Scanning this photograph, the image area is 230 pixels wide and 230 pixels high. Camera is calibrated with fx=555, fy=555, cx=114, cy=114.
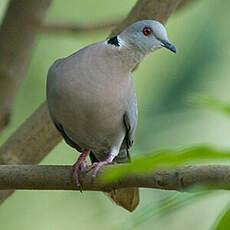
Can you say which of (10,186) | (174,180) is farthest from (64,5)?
(174,180)

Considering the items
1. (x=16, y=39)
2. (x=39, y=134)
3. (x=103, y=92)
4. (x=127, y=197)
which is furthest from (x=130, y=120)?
(x=16, y=39)

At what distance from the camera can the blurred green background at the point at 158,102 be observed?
3.75 meters

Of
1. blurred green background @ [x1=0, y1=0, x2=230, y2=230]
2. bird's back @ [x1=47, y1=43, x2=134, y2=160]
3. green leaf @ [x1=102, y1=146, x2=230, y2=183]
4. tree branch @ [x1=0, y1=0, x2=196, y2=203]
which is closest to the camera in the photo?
green leaf @ [x1=102, y1=146, x2=230, y2=183]

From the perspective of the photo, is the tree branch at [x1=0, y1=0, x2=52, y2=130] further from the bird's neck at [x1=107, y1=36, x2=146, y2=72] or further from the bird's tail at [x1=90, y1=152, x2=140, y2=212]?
the bird's tail at [x1=90, y1=152, x2=140, y2=212]

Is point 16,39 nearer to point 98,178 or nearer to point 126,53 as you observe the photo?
point 126,53

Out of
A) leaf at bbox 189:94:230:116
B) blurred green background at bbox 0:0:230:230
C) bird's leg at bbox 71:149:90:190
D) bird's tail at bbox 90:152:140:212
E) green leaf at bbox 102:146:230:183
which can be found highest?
leaf at bbox 189:94:230:116

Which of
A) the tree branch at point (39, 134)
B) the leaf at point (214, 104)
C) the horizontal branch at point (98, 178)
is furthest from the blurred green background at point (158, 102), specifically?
the leaf at point (214, 104)

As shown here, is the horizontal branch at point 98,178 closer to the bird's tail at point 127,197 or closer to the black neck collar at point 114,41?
the bird's tail at point 127,197

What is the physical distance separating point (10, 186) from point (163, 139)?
5.51ft

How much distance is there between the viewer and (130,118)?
8.28 ft

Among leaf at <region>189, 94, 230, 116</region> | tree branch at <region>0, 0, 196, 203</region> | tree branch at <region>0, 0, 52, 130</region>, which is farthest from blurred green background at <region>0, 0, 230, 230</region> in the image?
leaf at <region>189, 94, 230, 116</region>

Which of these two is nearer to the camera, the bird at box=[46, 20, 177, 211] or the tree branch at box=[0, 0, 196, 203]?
the bird at box=[46, 20, 177, 211]

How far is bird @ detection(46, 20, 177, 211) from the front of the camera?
92.4 inches

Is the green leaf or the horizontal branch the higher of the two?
the green leaf
